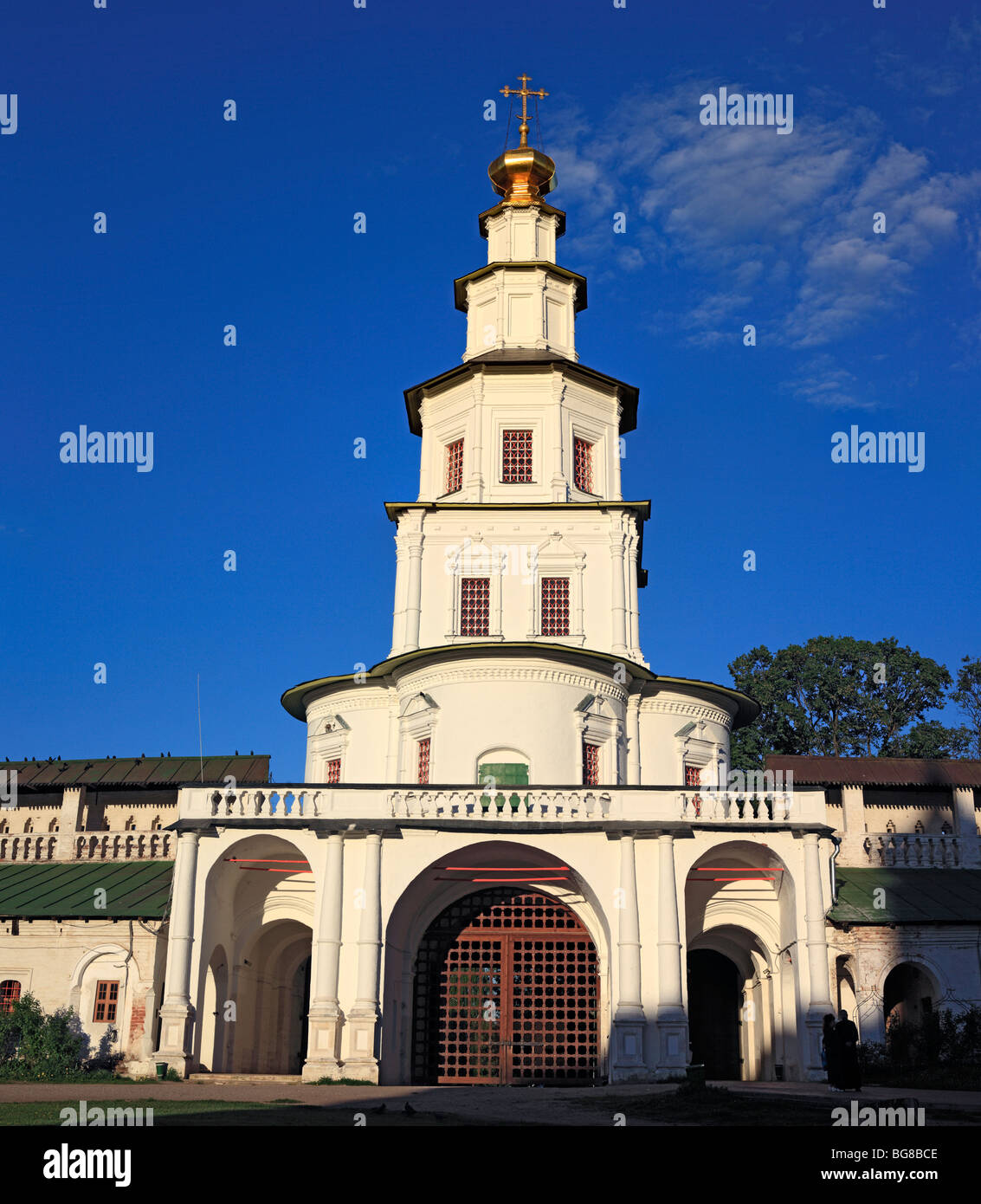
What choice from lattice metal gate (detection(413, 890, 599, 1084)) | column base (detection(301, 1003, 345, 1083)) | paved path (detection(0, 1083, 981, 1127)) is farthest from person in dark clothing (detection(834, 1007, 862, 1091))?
column base (detection(301, 1003, 345, 1083))

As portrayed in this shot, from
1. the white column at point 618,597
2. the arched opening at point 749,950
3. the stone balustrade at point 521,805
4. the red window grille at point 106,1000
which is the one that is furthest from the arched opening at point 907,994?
the red window grille at point 106,1000

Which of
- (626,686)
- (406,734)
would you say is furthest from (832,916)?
(406,734)

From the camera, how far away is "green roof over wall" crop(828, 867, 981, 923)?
1067 inches

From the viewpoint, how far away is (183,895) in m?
24.2

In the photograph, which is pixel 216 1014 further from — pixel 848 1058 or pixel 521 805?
pixel 848 1058

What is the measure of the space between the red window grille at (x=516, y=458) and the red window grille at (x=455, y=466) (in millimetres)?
1345

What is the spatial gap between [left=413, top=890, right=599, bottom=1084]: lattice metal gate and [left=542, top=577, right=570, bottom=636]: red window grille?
8033 millimetres

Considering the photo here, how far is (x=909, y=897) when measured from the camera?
28578mm

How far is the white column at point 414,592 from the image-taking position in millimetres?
31578

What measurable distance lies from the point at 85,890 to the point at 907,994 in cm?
2006

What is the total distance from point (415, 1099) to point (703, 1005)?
1462 cm

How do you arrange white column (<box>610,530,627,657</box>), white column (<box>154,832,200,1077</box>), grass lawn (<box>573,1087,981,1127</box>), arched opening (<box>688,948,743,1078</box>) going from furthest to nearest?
white column (<box>610,530,627,657</box>)
arched opening (<box>688,948,743,1078</box>)
white column (<box>154,832,200,1077</box>)
grass lawn (<box>573,1087,981,1127</box>)

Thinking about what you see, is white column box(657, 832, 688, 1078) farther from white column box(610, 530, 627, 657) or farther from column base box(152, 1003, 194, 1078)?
column base box(152, 1003, 194, 1078)
